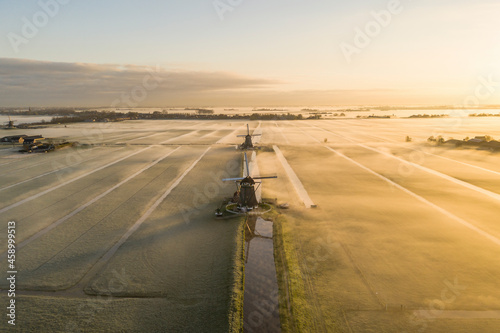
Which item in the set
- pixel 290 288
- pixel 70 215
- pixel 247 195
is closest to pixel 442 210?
pixel 247 195

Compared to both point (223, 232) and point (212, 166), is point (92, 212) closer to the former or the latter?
point (223, 232)

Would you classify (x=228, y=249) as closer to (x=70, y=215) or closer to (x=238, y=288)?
(x=238, y=288)

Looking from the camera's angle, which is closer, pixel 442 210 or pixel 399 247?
pixel 399 247

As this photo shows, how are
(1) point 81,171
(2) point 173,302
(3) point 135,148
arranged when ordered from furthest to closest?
(3) point 135,148
(1) point 81,171
(2) point 173,302

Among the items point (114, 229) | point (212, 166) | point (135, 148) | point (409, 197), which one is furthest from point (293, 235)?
point (135, 148)

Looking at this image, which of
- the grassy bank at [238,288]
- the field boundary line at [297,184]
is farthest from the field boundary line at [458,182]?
the grassy bank at [238,288]

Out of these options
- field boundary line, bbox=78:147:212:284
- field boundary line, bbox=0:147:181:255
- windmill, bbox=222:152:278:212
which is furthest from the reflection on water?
field boundary line, bbox=0:147:181:255
